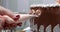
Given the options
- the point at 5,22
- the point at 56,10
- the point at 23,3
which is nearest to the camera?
the point at 5,22

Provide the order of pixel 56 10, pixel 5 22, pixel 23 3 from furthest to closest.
Answer: pixel 23 3
pixel 56 10
pixel 5 22

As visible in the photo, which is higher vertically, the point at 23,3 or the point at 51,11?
the point at 51,11

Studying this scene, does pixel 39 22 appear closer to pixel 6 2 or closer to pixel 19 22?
pixel 19 22

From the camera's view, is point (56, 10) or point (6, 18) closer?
point (6, 18)

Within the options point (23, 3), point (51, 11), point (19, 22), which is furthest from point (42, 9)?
point (23, 3)

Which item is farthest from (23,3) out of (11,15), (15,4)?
Answer: (11,15)

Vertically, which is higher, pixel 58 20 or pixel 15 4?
pixel 58 20

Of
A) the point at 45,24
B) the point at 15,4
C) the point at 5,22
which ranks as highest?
the point at 5,22

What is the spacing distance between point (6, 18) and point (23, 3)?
3.50ft

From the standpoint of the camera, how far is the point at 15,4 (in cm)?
154

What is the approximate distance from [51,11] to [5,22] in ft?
0.90

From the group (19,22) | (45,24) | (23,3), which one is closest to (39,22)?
(45,24)

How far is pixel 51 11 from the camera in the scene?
654 millimetres

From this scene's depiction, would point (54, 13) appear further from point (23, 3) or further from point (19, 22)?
point (23, 3)
